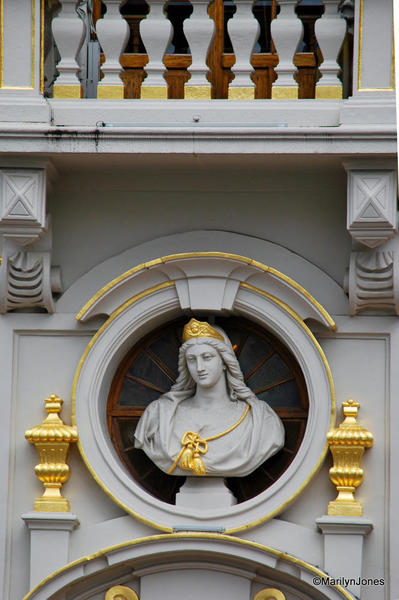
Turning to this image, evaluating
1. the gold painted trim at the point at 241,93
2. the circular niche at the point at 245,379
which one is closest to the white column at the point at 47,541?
the circular niche at the point at 245,379

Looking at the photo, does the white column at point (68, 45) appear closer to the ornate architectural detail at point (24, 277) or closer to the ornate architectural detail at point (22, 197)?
the ornate architectural detail at point (22, 197)

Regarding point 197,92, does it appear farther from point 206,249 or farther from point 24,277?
point 24,277

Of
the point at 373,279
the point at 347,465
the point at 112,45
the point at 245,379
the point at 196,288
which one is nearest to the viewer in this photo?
the point at 347,465

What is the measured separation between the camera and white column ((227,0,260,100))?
9883 mm

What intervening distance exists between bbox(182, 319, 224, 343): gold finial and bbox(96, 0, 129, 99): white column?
1.45 metres

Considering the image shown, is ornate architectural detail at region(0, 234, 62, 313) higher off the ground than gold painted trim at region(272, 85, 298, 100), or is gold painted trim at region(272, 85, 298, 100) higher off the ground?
gold painted trim at region(272, 85, 298, 100)

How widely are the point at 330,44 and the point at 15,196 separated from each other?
6.89ft

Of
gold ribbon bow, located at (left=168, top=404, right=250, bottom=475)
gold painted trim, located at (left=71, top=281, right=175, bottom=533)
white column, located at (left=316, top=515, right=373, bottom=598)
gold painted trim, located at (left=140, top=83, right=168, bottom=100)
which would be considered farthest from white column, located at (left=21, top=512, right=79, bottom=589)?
gold painted trim, located at (left=140, top=83, right=168, bottom=100)

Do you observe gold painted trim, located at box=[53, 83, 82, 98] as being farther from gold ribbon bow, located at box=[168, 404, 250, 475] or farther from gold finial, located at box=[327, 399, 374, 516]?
gold finial, located at box=[327, 399, 374, 516]

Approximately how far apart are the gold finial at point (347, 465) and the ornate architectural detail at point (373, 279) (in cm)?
78

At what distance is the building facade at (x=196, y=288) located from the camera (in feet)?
31.6

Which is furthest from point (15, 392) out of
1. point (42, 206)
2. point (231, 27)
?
point (231, 27)

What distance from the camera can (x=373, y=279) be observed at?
984cm

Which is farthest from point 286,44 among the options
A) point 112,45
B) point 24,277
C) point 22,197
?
point 24,277
